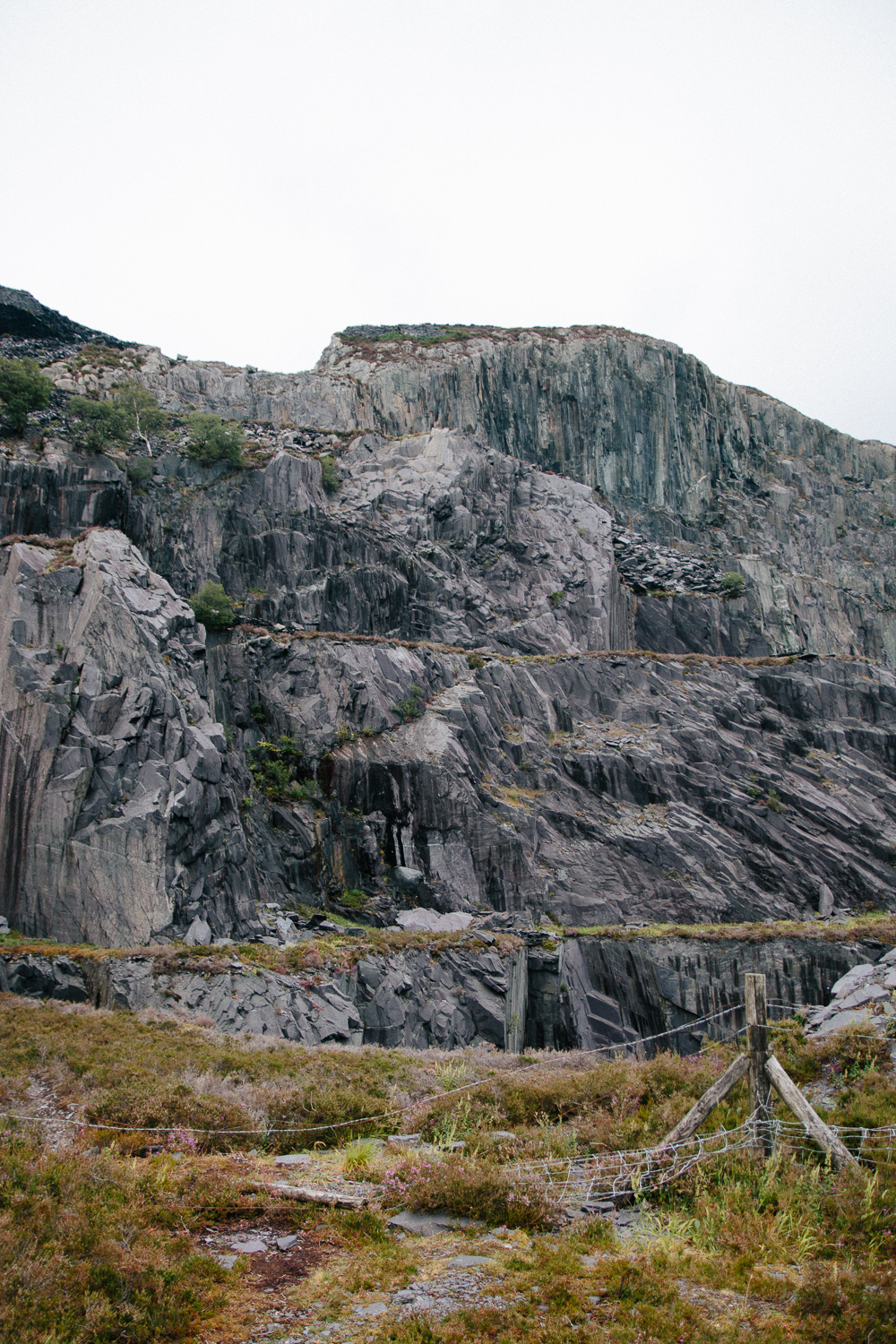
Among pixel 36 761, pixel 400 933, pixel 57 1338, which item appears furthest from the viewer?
pixel 400 933

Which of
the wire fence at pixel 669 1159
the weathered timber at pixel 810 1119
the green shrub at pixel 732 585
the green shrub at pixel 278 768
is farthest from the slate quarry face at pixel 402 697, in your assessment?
the weathered timber at pixel 810 1119

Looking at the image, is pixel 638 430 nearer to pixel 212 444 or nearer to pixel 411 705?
pixel 212 444

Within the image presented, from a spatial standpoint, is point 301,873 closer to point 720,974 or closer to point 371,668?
point 371,668

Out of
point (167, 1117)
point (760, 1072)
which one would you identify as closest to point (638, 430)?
point (760, 1072)

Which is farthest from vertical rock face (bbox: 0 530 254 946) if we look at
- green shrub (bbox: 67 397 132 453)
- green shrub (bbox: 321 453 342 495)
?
green shrub (bbox: 321 453 342 495)

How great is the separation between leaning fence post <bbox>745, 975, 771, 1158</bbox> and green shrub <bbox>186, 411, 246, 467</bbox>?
4672 cm

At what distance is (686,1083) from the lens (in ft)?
42.2

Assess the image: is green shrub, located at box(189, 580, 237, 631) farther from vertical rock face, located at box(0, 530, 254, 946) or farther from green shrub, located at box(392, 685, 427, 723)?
green shrub, located at box(392, 685, 427, 723)

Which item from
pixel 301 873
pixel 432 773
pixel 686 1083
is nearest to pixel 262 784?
pixel 301 873

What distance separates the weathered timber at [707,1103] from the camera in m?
9.99

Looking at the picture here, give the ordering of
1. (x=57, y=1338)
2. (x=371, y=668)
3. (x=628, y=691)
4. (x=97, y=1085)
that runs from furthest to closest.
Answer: (x=628, y=691), (x=371, y=668), (x=97, y=1085), (x=57, y=1338)

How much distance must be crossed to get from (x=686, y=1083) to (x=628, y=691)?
33.4 meters

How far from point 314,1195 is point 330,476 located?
47010 mm

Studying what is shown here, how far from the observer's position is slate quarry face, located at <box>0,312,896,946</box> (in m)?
26.3
